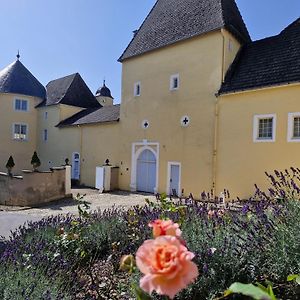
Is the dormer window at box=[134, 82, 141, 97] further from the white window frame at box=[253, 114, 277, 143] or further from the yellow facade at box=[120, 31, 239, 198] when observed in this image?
the white window frame at box=[253, 114, 277, 143]

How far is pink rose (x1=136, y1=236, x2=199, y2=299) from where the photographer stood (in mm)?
1071

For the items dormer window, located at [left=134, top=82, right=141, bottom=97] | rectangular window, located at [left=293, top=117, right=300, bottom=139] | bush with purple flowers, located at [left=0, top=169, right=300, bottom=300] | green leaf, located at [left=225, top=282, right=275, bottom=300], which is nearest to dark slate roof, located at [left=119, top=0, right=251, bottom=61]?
dormer window, located at [left=134, top=82, right=141, bottom=97]

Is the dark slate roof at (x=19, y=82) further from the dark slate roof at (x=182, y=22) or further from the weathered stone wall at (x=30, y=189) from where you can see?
the weathered stone wall at (x=30, y=189)

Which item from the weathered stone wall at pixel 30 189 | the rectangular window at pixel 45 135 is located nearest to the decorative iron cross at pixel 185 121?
the weathered stone wall at pixel 30 189

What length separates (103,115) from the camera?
2112 cm

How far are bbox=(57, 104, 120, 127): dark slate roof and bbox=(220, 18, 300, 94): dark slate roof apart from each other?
8.35m

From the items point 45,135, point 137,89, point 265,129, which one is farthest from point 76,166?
point 265,129

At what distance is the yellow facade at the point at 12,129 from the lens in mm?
25734

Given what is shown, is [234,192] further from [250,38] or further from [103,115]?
[103,115]

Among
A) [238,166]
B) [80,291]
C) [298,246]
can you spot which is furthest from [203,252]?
[238,166]

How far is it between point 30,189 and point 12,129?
1479 centimetres

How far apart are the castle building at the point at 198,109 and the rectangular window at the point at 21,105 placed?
8.17m

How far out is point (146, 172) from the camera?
671 inches

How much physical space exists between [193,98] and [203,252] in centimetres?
1260
